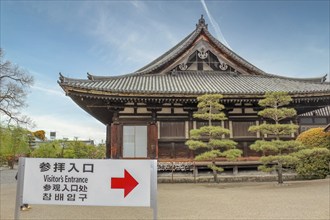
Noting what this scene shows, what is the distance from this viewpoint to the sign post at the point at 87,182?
11.9ft

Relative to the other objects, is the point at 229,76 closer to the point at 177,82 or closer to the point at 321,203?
the point at 177,82

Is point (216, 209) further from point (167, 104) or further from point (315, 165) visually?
point (315, 165)

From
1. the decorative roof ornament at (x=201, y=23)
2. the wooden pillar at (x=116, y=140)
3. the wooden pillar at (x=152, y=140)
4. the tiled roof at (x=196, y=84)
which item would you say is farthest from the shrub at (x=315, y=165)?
the decorative roof ornament at (x=201, y=23)

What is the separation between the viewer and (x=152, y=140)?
15.9 meters

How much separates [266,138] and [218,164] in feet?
10.9

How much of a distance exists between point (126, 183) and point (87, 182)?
0.52 meters

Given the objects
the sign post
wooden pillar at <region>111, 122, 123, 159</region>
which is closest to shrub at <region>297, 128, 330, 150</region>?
wooden pillar at <region>111, 122, 123, 159</region>

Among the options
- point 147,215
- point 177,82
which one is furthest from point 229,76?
point 147,215

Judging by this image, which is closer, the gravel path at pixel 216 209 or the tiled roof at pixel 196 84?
the gravel path at pixel 216 209

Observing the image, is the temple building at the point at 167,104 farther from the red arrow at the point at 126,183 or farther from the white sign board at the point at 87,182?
the red arrow at the point at 126,183

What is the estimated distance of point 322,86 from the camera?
1770cm

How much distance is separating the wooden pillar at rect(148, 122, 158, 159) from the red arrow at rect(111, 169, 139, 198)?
39.4ft

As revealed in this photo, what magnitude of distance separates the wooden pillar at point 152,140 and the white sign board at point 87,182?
11940 millimetres

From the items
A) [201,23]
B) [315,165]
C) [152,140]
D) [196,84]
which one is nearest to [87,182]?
[152,140]
